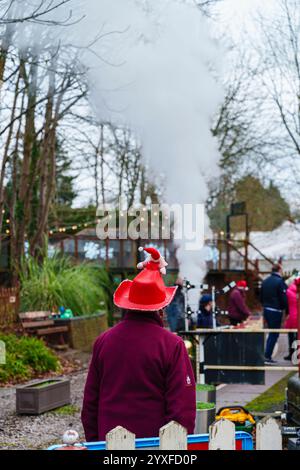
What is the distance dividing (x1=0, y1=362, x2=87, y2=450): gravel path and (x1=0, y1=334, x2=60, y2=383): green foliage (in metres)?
0.95

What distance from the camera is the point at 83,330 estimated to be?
42.6ft

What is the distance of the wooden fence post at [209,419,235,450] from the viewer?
2.72 metres

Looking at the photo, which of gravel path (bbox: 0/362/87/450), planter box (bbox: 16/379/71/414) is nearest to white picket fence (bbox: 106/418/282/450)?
gravel path (bbox: 0/362/87/450)

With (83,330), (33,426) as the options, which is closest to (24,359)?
(83,330)

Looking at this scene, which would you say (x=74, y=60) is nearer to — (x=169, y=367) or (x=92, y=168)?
(x=169, y=367)

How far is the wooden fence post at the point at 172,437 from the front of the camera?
105 inches

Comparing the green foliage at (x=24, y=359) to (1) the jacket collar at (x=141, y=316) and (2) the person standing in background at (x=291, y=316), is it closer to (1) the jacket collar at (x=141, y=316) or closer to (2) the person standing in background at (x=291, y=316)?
(2) the person standing in background at (x=291, y=316)

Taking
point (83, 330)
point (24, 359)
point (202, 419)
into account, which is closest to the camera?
point (202, 419)

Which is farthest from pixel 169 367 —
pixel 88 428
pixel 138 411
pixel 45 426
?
pixel 45 426

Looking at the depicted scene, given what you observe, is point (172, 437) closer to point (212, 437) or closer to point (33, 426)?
point (212, 437)

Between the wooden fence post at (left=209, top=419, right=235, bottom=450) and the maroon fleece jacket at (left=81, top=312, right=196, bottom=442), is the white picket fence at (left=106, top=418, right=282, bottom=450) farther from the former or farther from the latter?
the maroon fleece jacket at (left=81, top=312, right=196, bottom=442)

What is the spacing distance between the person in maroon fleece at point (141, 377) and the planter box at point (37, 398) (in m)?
4.18

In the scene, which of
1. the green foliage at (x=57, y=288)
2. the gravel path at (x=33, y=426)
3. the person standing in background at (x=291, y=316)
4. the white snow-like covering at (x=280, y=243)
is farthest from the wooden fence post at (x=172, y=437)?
the white snow-like covering at (x=280, y=243)

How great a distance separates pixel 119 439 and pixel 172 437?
21 centimetres
